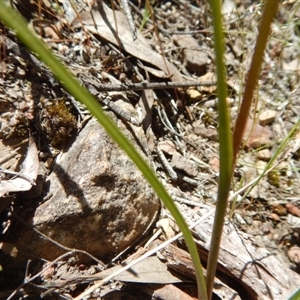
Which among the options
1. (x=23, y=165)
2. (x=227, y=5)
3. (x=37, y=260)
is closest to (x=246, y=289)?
(x=37, y=260)

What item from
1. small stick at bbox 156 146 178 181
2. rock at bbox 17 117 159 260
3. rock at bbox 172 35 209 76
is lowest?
rock at bbox 17 117 159 260

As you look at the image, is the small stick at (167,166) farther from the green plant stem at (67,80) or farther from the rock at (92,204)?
the green plant stem at (67,80)

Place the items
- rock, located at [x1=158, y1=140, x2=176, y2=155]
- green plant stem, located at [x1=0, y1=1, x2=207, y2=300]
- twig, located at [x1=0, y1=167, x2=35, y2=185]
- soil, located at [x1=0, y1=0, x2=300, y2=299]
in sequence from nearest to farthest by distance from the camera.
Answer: green plant stem, located at [x1=0, y1=1, x2=207, y2=300] → twig, located at [x1=0, y1=167, x2=35, y2=185] → soil, located at [x1=0, y1=0, x2=300, y2=299] → rock, located at [x1=158, y1=140, x2=176, y2=155]

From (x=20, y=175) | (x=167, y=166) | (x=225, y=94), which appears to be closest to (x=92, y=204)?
(x=20, y=175)

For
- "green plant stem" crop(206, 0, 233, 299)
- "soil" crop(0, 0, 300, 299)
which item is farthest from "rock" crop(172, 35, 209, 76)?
"green plant stem" crop(206, 0, 233, 299)

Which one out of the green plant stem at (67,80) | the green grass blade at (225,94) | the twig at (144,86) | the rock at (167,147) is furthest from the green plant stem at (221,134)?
the twig at (144,86)

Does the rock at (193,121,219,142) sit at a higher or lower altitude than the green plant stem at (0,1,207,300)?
higher

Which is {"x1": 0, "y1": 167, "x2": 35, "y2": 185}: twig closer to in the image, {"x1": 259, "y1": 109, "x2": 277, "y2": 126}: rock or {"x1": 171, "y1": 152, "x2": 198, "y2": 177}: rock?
{"x1": 171, "y1": 152, "x2": 198, "y2": 177}: rock

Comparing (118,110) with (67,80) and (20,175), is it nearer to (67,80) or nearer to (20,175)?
(20,175)

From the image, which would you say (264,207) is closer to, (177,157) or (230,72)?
(177,157)
